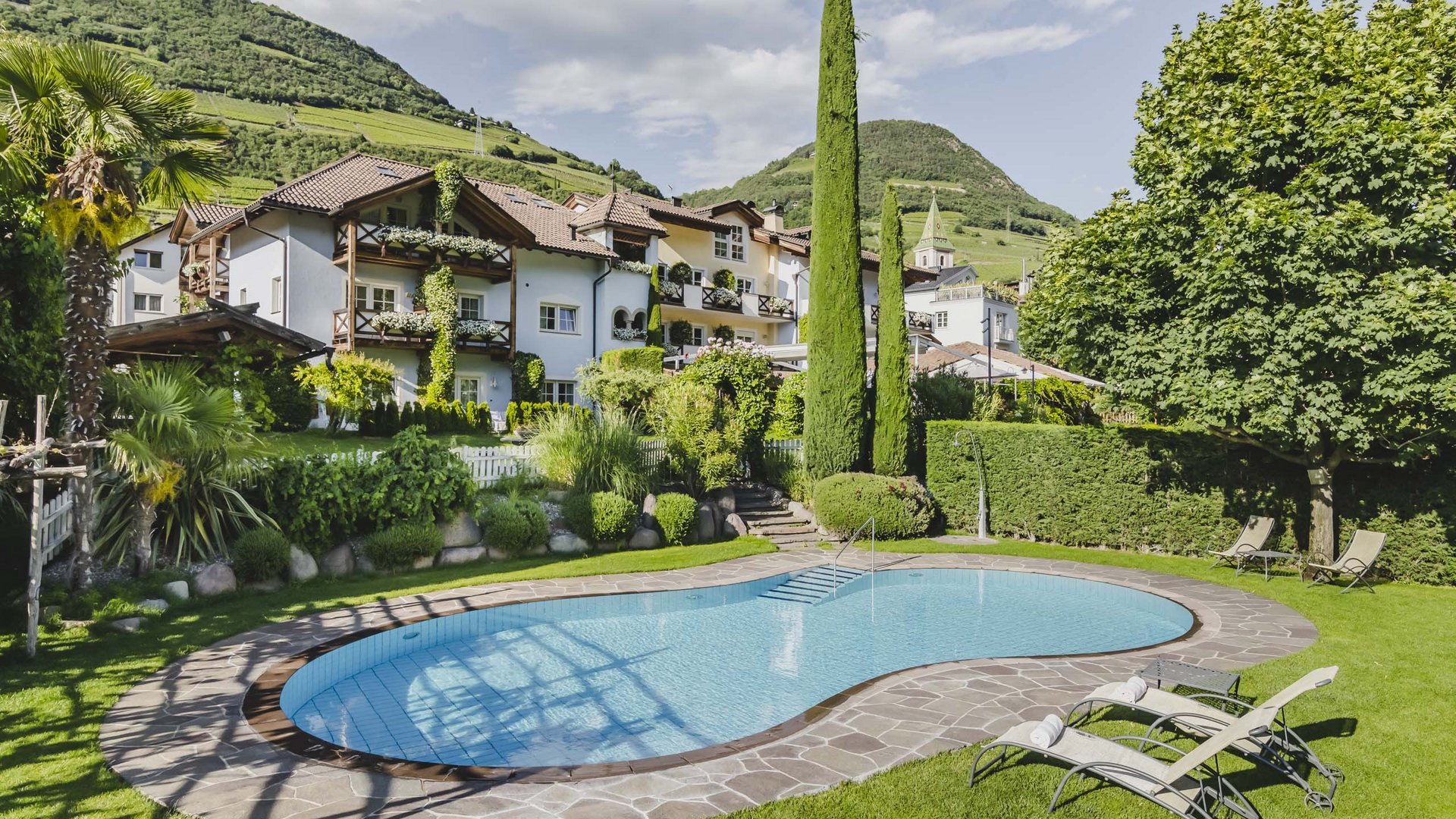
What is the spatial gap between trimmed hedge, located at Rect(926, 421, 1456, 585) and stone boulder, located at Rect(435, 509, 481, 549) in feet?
32.5

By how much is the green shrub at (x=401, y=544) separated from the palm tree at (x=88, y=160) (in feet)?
11.4

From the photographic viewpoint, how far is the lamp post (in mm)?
16797

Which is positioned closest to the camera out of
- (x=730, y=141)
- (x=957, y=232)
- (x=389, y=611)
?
(x=389, y=611)

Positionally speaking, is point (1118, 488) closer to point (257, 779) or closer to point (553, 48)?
point (257, 779)

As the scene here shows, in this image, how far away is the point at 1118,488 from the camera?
49.4 feet

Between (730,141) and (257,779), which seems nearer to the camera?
(257,779)

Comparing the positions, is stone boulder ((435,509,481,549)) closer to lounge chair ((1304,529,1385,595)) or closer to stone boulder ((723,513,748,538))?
stone boulder ((723,513,748,538))

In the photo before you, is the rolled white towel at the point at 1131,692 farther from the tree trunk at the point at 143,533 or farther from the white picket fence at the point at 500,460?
the white picket fence at the point at 500,460

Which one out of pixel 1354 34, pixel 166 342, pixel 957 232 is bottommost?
pixel 166 342

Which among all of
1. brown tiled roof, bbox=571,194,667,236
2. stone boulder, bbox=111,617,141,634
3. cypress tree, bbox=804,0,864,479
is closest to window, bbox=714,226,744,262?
brown tiled roof, bbox=571,194,667,236

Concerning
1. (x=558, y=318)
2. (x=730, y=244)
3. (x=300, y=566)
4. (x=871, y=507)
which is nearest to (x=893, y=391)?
(x=871, y=507)

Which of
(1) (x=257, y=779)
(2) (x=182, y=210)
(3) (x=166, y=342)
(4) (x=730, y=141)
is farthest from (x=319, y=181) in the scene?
(4) (x=730, y=141)

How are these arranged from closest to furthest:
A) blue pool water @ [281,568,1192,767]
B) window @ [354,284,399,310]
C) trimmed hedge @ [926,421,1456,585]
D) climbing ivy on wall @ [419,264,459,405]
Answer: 1. blue pool water @ [281,568,1192,767]
2. trimmed hedge @ [926,421,1456,585]
3. climbing ivy on wall @ [419,264,459,405]
4. window @ [354,284,399,310]

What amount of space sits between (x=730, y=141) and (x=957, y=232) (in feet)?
212
